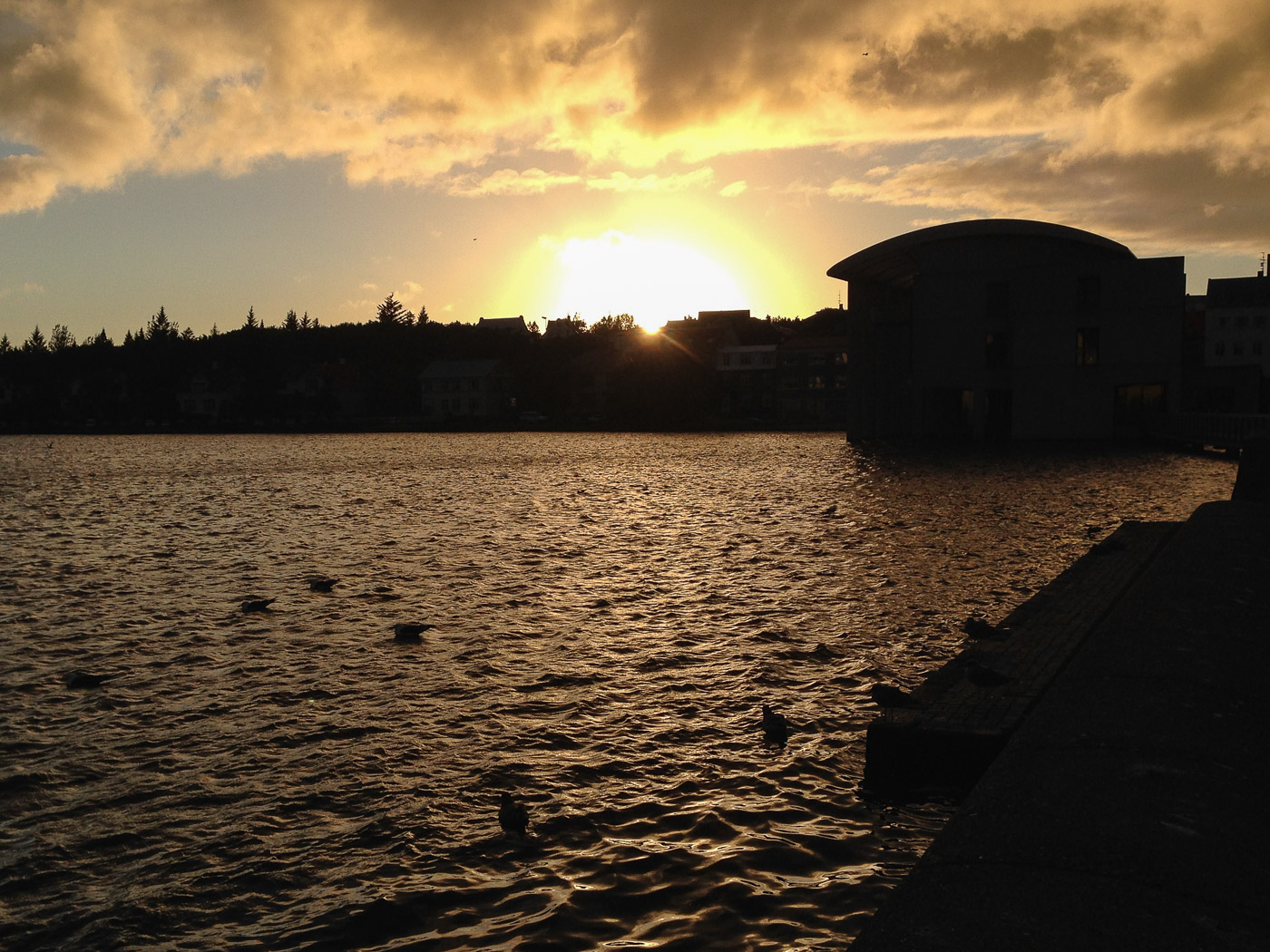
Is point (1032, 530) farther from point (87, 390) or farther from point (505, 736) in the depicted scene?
point (87, 390)

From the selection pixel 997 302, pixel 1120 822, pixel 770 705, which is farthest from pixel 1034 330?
pixel 1120 822

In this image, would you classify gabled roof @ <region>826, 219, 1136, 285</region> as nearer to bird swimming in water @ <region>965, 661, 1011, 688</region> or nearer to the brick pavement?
the brick pavement

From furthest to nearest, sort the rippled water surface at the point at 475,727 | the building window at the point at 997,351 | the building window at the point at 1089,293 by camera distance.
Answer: the building window at the point at 997,351
the building window at the point at 1089,293
the rippled water surface at the point at 475,727

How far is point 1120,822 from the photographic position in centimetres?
501

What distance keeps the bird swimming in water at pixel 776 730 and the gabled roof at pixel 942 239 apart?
64951 millimetres

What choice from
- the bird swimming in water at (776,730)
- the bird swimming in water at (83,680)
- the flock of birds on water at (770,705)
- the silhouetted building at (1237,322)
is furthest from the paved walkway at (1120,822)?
the silhouetted building at (1237,322)

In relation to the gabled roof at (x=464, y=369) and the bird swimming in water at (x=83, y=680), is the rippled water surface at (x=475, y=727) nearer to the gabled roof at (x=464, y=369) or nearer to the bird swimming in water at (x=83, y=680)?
the bird swimming in water at (x=83, y=680)

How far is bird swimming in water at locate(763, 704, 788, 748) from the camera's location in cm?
1006

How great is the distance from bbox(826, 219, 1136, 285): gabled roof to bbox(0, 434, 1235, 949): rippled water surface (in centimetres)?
4322

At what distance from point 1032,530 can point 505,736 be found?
19.2 metres

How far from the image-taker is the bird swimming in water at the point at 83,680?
1290cm

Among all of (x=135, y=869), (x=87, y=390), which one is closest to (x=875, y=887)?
(x=135, y=869)

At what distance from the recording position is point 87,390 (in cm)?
19450

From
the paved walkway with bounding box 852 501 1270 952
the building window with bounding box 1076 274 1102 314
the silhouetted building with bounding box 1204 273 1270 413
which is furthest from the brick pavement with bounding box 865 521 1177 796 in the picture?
the silhouetted building with bounding box 1204 273 1270 413
